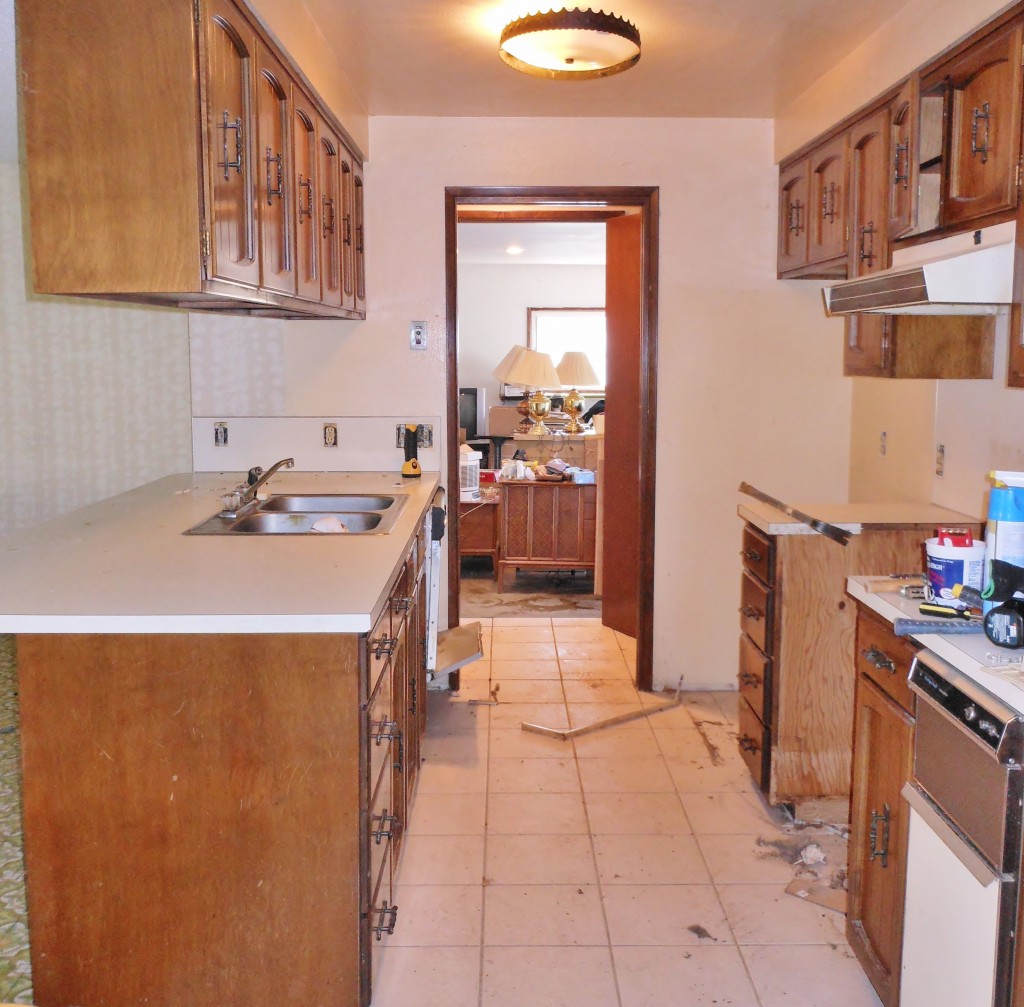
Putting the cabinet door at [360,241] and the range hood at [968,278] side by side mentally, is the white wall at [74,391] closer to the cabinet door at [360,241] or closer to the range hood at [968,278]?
the cabinet door at [360,241]

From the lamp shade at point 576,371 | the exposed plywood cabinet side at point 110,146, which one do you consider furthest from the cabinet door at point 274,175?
the lamp shade at point 576,371

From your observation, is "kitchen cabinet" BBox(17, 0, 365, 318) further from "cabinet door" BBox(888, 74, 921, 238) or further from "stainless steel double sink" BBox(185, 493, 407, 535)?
"cabinet door" BBox(888, 74, 921, 238)

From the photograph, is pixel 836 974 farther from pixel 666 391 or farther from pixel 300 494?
pixel 666 391

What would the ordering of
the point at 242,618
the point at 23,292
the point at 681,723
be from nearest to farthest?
the point at 242,618 → the point at 681,723 → the point at 23,292

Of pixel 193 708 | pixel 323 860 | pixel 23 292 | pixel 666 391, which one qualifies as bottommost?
pixel 323 860

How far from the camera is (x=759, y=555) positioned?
3090 millimetres

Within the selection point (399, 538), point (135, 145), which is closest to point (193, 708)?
point (399, 538)

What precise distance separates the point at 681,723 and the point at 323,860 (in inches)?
85.7

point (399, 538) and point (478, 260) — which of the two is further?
point (478, 260)

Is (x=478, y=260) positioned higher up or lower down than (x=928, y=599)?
higher up

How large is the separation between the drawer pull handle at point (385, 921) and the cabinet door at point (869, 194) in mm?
2272

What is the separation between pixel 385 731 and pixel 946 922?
45.9 inches

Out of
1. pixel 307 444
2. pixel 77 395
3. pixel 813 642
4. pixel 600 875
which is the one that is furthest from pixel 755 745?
pixel 77 395

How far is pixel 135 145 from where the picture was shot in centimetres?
198
